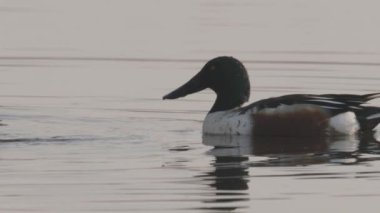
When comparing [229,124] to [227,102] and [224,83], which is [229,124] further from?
[224,83]

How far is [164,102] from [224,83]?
45.9 inches

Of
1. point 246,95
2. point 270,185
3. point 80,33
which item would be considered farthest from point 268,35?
point 270,185

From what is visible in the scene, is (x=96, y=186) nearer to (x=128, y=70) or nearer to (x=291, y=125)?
(x=291, y=125)

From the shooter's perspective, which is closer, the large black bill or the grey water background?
the grey water background

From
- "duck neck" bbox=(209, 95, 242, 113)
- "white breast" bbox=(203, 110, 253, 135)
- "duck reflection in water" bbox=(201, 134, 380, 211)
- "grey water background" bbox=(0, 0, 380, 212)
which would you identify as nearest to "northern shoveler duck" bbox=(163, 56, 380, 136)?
"white breast" bbox=(203, 110, 253, 135)

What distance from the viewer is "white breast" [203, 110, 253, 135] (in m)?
15.5

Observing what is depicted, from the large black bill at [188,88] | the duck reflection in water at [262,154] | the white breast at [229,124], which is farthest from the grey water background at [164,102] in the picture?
the large black bill at [188,88]

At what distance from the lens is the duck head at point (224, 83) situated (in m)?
16.3

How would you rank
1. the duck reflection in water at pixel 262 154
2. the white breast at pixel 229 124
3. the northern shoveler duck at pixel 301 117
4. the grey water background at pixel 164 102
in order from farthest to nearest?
the white breast at pixel 229 124 < the northern shoveler duck at pixel 301 117 < the duck reflection in water at pixel 262 154 < the grey water background at pixel 164 102

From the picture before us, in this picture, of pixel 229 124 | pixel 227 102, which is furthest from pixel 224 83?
pixel 229 124

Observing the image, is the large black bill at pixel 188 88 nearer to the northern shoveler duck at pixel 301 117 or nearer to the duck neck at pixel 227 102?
the duck neck at pixel 227 102

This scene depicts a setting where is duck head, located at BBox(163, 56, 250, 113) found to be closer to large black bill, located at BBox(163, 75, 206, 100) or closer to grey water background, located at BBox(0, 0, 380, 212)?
large black bill, located at BBox(163, 75, 206, 100)

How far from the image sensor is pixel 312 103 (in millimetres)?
15406

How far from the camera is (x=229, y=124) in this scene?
15641 millimetres
